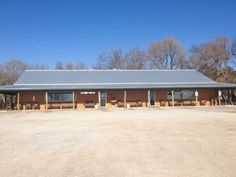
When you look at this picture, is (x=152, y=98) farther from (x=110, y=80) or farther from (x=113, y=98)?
(x=110, y=80)

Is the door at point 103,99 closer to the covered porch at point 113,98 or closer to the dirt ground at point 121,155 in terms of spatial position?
the covered porch at point 113,98

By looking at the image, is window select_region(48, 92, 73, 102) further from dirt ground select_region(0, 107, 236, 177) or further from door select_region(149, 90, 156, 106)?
dirt ground select_region(0, 107, 236, 177)

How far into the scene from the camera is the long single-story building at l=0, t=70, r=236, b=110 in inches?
1334

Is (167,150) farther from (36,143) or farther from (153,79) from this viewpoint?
(153,79)

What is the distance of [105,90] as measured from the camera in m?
34.5

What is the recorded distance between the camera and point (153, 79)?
126 feet

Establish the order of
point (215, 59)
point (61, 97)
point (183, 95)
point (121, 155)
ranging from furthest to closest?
point (215, 59), point (183, 95), point (61, 97), point (121, 155)

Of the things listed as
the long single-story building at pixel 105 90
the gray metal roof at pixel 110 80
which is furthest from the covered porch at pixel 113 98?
the gray metal roof at pixel 110 80

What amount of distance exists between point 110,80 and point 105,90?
3.26 m

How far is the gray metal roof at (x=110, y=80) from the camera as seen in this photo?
34644mm

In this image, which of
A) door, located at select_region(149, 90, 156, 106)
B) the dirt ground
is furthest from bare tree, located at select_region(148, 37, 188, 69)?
the dirt ground

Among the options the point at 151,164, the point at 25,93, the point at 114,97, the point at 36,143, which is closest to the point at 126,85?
the point at 114,97

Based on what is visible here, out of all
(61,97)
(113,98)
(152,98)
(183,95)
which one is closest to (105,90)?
(113,98)

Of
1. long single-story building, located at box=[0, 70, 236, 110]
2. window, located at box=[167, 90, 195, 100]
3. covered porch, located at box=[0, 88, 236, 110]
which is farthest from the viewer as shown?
window, located at box=[167, 90, 195, 100]
